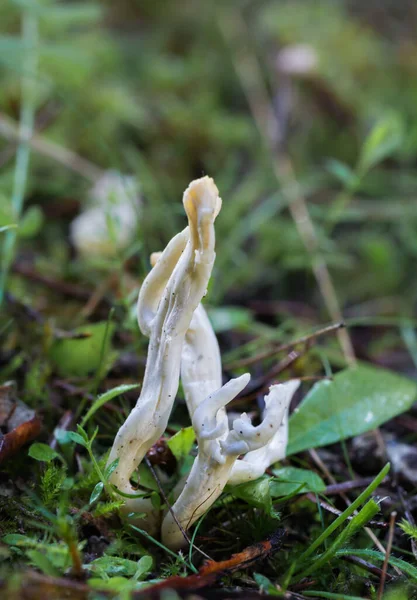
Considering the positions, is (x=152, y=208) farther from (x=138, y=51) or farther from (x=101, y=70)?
(x=138, y=51)

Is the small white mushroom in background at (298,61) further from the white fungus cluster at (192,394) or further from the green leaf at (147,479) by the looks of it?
the green leaf at (147,479)

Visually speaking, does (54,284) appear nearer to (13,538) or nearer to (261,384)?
(261,384)

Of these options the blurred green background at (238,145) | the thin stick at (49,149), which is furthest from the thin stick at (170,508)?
the thin stick at (49,149)

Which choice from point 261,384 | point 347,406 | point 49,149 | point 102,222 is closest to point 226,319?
point 261,384

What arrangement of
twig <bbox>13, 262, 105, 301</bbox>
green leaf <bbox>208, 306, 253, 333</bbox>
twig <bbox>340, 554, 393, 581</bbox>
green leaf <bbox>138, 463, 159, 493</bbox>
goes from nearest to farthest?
twig <bbox>340, 554, 393, 581</bbox> → green leaf <bbox>138, 463, 159, 493</bbox> → green leaf <bbox>208, 306, 253, 333</bbox> → twig <bbox>13, 262, 105, 301</bbox>

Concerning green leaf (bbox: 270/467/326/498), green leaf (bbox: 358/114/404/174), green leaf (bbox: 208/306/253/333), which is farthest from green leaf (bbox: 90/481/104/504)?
green leaf (bbox: 358/114/404/174)

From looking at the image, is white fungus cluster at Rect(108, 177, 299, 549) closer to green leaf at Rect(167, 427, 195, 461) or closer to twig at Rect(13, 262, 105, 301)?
green leaf at Rect(167, 427, 195, 461)

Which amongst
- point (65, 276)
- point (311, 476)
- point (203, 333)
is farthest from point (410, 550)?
point (65, 276)
